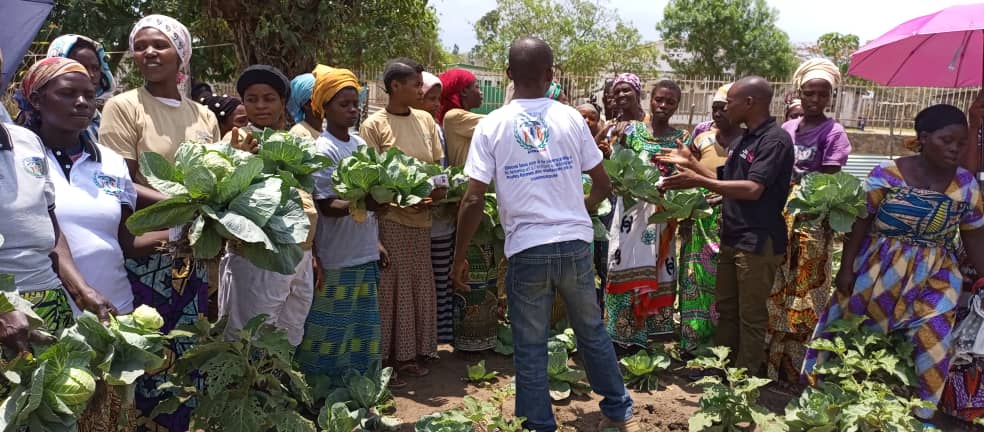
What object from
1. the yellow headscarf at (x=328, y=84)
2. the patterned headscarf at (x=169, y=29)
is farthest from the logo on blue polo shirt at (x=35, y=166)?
the yellow headscarf at (x=328, y=84)

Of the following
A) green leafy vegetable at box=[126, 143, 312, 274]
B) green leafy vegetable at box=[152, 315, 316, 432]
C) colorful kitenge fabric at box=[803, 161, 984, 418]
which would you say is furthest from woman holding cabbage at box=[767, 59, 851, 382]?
green leafy vegetable at box=[126, 143, 312, 274]

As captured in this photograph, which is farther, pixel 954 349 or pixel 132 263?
pixel 954 349

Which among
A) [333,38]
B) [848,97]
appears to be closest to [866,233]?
[333,38]

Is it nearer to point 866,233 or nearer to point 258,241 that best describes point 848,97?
point 866,233

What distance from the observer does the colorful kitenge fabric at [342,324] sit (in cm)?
371

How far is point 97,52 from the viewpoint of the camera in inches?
137

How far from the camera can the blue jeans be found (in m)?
3.12

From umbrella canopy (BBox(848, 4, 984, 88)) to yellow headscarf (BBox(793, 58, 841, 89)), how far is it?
0.48 ft

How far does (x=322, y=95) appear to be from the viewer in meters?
3.62

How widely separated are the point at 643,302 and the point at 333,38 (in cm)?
593

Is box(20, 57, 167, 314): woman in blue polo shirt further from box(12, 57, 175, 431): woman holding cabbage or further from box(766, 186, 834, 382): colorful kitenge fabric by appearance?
box(766, 186, 834, 382): colorful kitenge fabric

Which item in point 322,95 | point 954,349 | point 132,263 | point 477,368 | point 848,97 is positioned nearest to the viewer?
point 132,263

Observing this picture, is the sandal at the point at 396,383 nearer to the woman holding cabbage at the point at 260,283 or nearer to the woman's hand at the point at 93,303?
the woman holding cabbage at the point at 260,283

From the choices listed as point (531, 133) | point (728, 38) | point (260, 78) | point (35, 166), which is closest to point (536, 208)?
point (531, 133)
